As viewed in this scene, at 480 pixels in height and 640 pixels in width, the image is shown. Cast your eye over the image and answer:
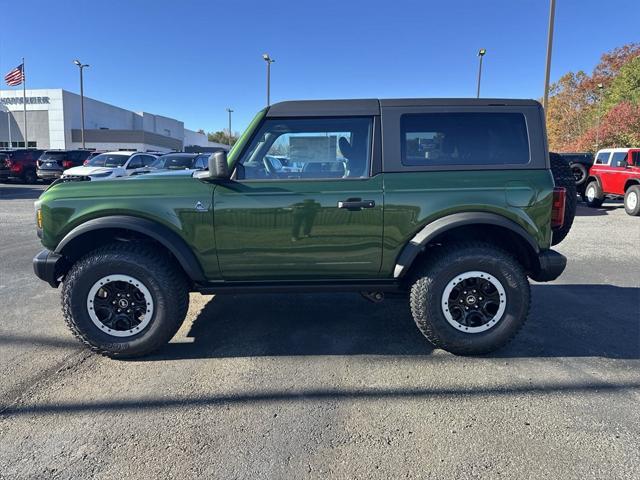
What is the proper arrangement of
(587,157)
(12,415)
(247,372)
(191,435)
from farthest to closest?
(587,157), (247,372), (12,415), (191,435)

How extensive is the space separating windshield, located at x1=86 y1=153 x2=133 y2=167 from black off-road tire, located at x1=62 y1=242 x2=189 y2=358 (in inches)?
564

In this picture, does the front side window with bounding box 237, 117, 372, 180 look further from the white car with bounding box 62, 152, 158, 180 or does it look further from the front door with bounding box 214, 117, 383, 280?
the white car with bounding box 62, 152, 158, 180

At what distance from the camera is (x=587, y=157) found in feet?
52.7

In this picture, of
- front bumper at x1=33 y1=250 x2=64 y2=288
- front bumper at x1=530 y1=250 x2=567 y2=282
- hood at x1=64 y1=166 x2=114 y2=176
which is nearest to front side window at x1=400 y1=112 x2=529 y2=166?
front bumper at x1=530 y1=250 x2=567 y2=282

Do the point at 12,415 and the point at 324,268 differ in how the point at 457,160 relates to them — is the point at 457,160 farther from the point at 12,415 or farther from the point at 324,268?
the point at 12,415

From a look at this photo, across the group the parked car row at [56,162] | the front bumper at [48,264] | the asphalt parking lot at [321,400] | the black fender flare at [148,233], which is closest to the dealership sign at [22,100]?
the parked car row at [56,162]

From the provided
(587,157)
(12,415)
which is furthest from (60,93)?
(12,415)

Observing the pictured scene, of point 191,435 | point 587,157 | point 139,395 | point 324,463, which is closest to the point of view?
point 324,463

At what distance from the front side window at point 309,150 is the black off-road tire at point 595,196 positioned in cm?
1294

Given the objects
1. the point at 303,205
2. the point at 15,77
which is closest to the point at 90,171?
the point at 303,205

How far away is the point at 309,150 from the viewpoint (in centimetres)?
350

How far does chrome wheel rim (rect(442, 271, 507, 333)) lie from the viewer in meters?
3.43

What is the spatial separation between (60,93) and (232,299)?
59030 mm

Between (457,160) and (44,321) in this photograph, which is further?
(44,321)
